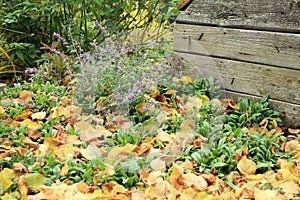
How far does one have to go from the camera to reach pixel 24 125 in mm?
3020

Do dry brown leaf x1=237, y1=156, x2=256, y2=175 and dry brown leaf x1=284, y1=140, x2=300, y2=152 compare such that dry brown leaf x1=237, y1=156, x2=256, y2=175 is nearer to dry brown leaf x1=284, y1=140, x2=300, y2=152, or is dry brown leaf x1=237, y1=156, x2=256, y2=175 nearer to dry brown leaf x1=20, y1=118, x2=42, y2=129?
dry brown leaf x1=284, y1=140, x2=300, y2=152

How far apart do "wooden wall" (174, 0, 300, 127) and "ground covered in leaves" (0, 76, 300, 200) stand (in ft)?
0.38

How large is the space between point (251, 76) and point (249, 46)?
0.71ft

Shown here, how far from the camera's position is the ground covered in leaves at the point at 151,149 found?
7.89ft

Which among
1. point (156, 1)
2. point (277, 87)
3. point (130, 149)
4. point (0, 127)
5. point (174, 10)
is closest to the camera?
point (130, 149)

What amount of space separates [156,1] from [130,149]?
82.7 inches

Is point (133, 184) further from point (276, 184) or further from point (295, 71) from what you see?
point (295, 71)

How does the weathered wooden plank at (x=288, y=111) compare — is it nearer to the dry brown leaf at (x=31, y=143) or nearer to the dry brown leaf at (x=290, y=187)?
the dry brown leaf at (x=290, y=187)

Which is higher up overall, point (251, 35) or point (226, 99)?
point (251, 35)

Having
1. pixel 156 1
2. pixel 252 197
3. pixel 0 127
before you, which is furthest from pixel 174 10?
pixel 252 197

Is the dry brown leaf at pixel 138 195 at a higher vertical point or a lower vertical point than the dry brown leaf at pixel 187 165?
higher

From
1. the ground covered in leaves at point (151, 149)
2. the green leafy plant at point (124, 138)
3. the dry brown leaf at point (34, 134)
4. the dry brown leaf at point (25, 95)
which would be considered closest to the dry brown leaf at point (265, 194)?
the ground covered in leaves at point (151, 149)

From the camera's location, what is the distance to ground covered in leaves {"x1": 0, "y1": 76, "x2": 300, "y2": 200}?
240 cm

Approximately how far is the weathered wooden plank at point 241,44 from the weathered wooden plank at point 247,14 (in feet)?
0.15
